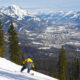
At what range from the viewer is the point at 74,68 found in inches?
2953

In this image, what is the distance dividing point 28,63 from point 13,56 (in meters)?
35.3

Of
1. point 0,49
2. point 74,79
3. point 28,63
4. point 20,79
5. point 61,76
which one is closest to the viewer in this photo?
point 20,79

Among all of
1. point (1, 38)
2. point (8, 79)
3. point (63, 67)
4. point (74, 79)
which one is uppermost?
point (1, 38)

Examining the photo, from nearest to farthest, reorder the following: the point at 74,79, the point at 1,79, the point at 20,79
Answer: the point at 1,79 < the point at 20,79 < the point at 74,79

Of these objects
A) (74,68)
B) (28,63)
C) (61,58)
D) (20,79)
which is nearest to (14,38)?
(61,58)

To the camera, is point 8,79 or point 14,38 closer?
point 8,79

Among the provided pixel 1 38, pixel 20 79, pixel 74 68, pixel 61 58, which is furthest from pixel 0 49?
pixel 20 79

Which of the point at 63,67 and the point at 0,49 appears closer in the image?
the point at 0,49

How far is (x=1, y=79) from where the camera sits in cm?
1645

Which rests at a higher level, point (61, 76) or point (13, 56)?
point (13, 56)

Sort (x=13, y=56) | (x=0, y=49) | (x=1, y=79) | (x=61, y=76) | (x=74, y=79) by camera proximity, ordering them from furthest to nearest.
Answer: (x=74, y=79), (x=61, y=76), (x=13, y=56), (x=0, y=49), (x=1, y=79)

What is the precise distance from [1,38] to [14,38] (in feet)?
12.5

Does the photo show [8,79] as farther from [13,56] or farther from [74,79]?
[74,79]

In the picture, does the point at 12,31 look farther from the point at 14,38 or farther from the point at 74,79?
the point at 74,79
